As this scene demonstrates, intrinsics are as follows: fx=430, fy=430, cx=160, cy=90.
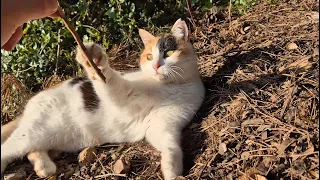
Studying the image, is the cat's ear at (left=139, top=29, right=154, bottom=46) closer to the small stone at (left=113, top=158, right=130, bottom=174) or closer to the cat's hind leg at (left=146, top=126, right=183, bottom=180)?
the cat's hind leg at (left=146, top=126, right=183, bottom=180)

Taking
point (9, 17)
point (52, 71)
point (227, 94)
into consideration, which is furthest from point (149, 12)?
point (9, 17)

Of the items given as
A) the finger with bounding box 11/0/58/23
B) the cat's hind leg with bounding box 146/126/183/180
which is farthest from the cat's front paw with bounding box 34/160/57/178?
the finger with bounding box 11/0/58/23

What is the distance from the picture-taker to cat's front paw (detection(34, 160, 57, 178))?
8.20ft

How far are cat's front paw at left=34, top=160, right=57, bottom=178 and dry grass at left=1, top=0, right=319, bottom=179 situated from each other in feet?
0.21

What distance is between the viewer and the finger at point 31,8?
1.40 metres

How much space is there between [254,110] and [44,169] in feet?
4.11

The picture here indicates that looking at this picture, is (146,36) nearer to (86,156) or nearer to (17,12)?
(86,156)

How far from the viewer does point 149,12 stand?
386 centimetres

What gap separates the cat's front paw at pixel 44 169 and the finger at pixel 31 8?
3.78 feet

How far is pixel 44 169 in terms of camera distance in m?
2.50

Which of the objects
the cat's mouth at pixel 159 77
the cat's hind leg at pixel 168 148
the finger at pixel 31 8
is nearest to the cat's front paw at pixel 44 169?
the cat's hind leg at pixel 168 148

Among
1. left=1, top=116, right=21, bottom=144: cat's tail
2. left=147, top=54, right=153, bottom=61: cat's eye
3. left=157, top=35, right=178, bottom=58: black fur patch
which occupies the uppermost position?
left=157, top=35, right=178, bottom=58: black fur patch

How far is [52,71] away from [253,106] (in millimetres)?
1911

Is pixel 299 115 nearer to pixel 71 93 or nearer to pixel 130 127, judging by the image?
pixel 130 127
